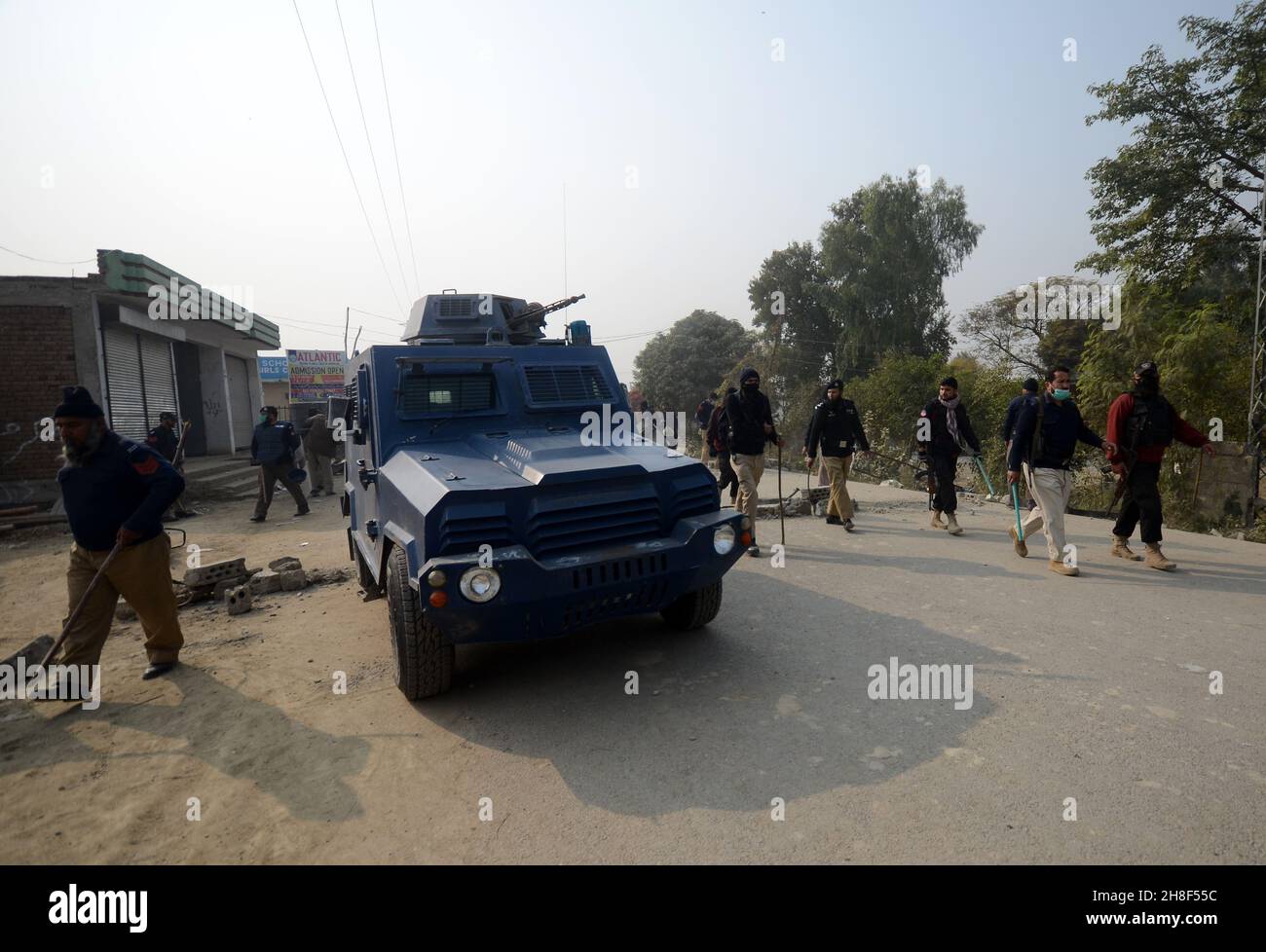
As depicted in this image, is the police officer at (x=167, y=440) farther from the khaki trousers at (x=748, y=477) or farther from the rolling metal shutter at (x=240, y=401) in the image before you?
the rolling metal shutter at (x=240, y=401)

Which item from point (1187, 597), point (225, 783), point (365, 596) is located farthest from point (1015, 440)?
point (225, 783)

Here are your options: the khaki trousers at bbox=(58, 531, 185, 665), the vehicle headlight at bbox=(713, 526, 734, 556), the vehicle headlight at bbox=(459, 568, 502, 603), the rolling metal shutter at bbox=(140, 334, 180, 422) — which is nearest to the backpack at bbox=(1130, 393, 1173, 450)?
the vehicle headlight at bbox=(713, 526, 734, 556)

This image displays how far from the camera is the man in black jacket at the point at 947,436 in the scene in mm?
7738

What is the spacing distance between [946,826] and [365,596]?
15.7 ft

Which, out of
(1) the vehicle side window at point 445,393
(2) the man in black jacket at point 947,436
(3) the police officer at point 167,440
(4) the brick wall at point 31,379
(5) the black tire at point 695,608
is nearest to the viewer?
(5) the black tire at point 695,608

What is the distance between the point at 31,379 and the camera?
1155cm

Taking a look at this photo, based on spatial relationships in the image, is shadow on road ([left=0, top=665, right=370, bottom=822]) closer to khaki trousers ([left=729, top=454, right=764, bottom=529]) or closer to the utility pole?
khaki trousers ([left=729, top=454, right=764, bottom=529])

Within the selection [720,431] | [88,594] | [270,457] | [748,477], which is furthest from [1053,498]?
[270,457]

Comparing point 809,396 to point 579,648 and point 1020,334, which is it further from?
point 579,648

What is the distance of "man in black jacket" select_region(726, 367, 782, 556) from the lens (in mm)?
6883

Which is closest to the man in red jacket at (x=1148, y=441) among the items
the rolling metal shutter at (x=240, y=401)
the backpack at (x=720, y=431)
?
the backpack at (x=720, y=431)

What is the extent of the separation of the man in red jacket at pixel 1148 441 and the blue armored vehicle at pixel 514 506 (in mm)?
4368

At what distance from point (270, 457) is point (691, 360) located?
32.5 meters
